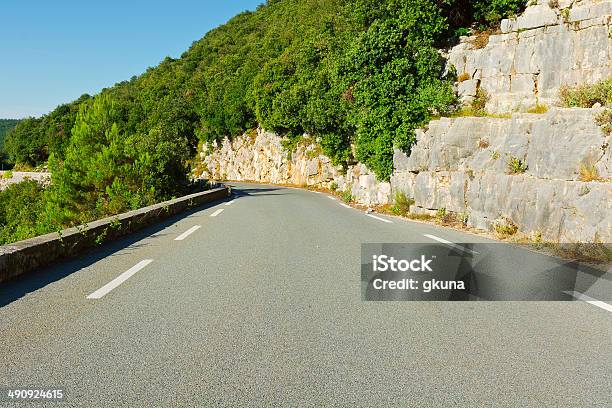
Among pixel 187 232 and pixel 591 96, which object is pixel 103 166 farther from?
pixel 591 96

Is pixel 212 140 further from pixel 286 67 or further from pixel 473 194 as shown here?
pixel 473 194

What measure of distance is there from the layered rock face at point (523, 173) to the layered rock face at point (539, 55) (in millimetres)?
3479

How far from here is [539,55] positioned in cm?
1592

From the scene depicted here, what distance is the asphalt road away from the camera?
3.07 metres

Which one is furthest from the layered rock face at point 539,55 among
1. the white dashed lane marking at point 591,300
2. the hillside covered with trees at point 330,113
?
the white dashed lane marking at point 591,300

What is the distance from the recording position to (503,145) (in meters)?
11.9

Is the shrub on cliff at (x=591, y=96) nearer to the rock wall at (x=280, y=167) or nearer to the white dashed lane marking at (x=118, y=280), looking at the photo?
the rock wall at (x=280, y=167)

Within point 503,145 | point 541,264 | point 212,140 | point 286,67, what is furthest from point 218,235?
point 212,140

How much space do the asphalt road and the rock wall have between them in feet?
44.8

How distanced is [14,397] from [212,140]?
62392mm

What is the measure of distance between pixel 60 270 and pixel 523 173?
919 centimetres

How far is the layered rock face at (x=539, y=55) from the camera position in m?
14.0

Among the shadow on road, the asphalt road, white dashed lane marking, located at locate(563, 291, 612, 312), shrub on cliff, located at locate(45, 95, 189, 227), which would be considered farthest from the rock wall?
the asphalt road

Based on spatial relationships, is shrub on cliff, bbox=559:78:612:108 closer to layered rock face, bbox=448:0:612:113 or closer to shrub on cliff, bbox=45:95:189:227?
layered rock face, bbox=448:0:612:113
